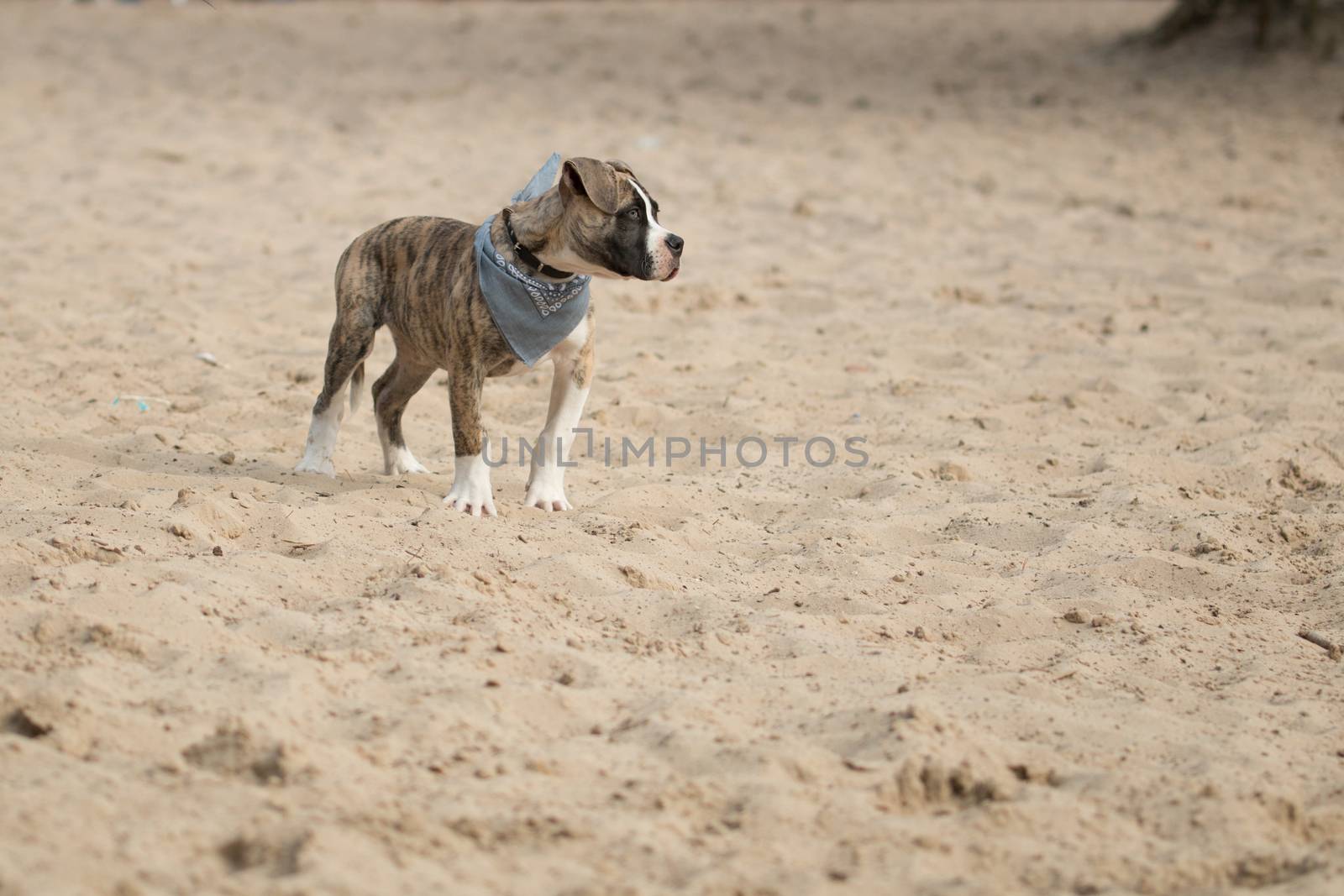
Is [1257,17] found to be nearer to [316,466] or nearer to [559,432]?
[559,432]

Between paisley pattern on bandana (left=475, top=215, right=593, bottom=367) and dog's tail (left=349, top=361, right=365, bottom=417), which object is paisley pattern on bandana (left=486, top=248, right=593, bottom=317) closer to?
paisley pattern on bandana (left=475, top=215, right=593, bottom=367)

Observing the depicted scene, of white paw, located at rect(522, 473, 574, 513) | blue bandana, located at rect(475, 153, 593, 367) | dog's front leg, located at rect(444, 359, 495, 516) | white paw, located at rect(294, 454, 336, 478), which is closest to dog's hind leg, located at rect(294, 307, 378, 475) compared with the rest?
white paw, located at rect(294, 454, 336, 478)

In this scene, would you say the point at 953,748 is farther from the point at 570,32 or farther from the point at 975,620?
the point at 570,32

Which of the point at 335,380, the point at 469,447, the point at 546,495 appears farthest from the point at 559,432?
the point at 335,380

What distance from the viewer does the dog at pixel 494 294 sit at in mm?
5523

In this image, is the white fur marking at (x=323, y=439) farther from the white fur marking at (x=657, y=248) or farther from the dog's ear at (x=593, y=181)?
the white fur marking at (x=657, y=248)

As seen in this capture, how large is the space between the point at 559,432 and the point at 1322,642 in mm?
2902

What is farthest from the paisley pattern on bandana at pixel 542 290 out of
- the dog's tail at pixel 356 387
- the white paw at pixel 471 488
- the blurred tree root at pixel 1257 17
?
the blurred tree root at pixel 1257 17

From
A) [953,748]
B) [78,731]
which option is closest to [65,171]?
[78,731]

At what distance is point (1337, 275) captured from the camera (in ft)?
31.2

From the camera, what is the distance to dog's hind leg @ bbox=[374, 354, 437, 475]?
20.9 ft

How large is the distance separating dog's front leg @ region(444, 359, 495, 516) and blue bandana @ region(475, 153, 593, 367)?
24 cm

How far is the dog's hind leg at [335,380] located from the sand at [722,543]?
0.15 m

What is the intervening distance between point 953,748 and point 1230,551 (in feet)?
7.34
